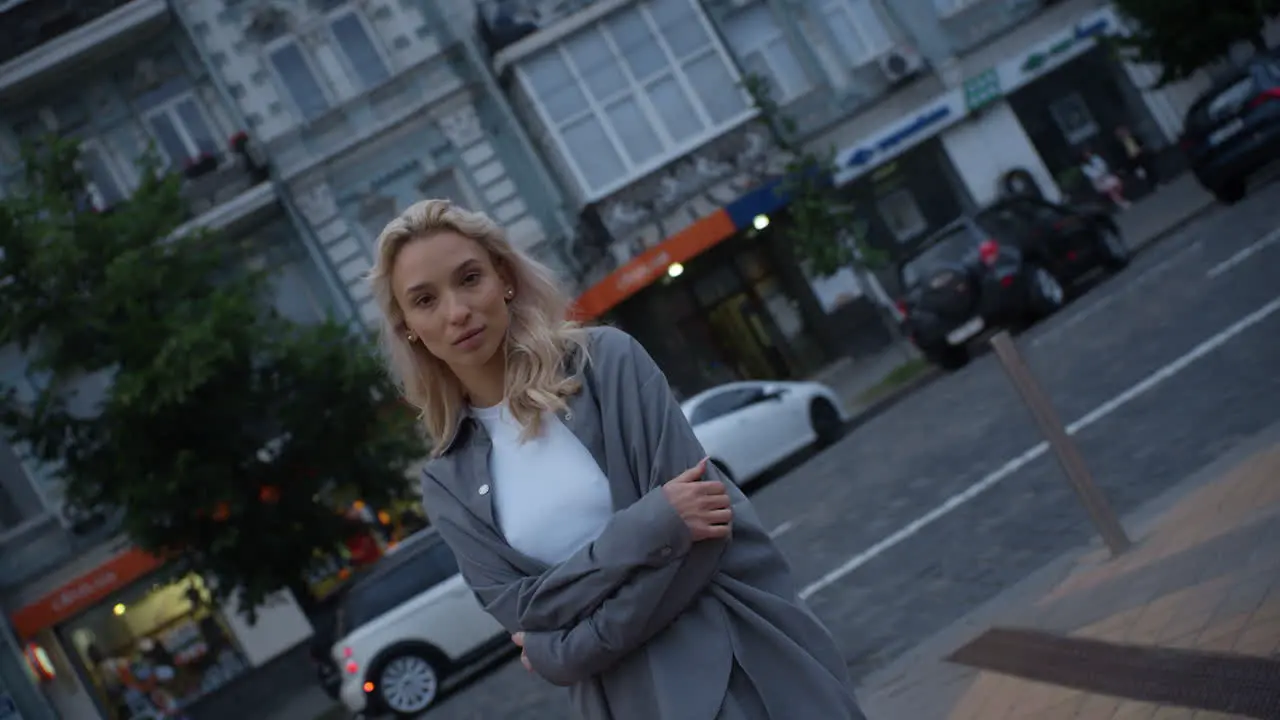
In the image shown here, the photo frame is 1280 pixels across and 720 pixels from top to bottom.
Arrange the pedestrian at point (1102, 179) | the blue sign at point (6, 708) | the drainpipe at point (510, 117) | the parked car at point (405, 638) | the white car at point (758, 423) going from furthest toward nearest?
the pedestrian at point (1102, 179) → the drainpipe at point (510, 117) → the white car at point (758, 423) → the blue sign at point (6, 708) → the parked car at point (405, 638)

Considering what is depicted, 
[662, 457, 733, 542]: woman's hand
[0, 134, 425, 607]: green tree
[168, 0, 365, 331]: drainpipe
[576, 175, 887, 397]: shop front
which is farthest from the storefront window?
[662, 457, 733, 542]: woman's hand

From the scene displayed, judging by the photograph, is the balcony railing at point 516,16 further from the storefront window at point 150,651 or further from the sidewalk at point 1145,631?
the sidewalk at point 1145,631

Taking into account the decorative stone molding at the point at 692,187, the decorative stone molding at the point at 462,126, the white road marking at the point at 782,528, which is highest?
the decorative stone molding at the point at 462,126

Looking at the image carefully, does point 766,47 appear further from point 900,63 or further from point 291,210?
point 291,210

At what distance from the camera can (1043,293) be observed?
54.6 feet

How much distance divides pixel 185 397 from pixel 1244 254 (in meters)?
12.7


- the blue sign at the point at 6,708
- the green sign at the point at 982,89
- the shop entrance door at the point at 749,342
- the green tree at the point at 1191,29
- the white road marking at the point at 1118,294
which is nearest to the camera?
the white road marking at the point at 1118,294

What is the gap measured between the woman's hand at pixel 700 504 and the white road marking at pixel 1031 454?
6642 mm

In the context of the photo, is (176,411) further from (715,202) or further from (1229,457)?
(1229,457)

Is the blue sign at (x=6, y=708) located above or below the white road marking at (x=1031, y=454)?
above

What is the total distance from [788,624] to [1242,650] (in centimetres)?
201

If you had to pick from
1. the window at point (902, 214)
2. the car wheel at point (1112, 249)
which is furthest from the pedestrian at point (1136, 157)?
the car wheel at point (1112, 249)

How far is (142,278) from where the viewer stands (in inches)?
698

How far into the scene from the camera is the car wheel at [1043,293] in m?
16.6
